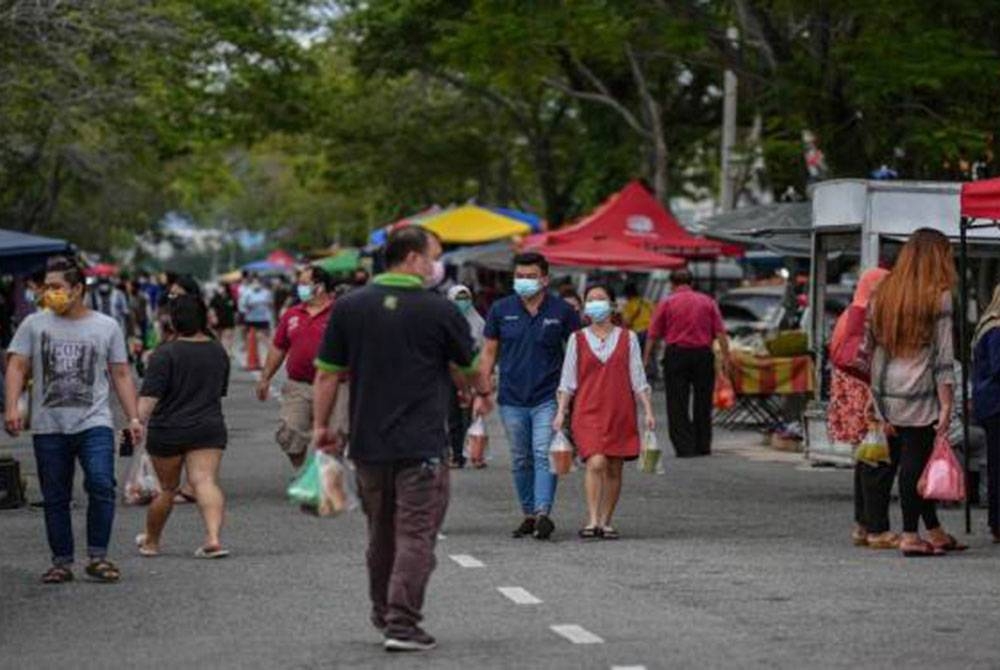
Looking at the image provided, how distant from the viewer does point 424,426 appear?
10539 millimetres

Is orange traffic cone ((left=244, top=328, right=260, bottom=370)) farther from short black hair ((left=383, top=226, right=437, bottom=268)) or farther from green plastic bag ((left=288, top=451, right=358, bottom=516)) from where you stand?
short black hair ((left=383, top=226, right=437, bottom=268))

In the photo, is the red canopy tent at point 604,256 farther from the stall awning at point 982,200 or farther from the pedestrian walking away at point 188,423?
the pedestrian walking away at point 188,423

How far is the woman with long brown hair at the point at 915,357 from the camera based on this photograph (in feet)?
46.3

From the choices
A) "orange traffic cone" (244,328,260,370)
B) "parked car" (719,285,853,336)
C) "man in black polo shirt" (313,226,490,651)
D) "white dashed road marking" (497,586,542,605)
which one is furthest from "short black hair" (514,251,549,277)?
"orange traffic cone" (244,328,260,370)

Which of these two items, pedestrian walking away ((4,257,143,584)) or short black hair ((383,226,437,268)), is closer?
short black hair ((383,226,437,268))

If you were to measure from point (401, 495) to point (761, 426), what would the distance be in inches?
688

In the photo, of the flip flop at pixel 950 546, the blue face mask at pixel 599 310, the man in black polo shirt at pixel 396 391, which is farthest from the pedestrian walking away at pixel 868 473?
the man in black polo shirt at pixel 396 391

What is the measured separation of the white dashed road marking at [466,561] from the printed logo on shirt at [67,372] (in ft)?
7.30

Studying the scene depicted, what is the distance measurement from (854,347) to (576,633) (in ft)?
14.4

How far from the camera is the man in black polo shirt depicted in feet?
34.4

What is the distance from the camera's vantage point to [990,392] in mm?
15086

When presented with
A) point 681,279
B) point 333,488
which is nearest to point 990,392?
point 333,488

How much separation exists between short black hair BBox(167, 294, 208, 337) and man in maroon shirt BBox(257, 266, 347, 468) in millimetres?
3131

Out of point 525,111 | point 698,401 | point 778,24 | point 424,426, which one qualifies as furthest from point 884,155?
point 525,111
